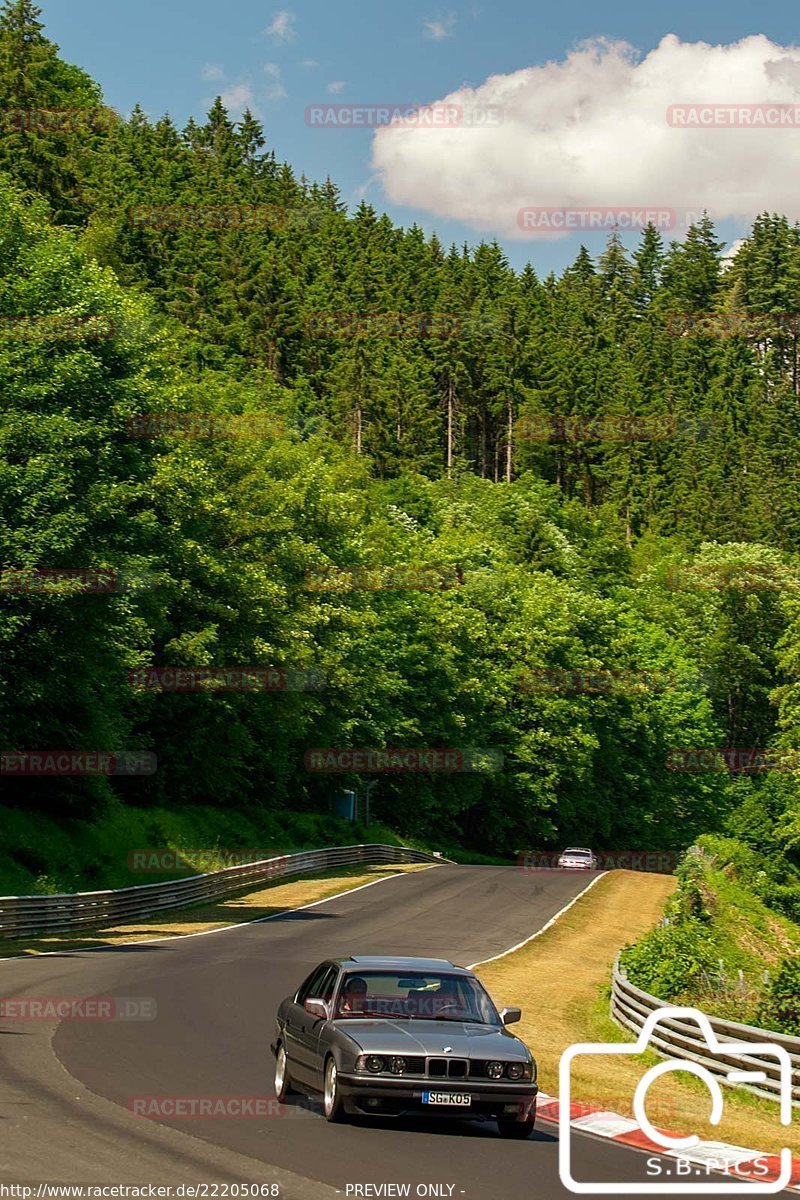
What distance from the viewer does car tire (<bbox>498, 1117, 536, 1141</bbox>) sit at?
41.8ft

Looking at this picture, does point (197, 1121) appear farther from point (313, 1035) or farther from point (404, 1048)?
point (404, 1048)

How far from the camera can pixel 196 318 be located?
122375 mm

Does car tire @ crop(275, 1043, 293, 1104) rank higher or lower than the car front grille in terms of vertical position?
lower

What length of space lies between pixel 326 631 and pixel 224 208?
105287 mm

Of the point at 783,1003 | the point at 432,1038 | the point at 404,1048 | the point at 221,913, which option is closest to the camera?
the point at 404,1048

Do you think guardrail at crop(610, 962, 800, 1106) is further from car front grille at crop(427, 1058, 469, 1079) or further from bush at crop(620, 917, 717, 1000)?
Result: car front grille at crop(427, 1058, 469, 1079)

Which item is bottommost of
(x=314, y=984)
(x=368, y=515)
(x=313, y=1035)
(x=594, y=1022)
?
(x=594, y=1022)

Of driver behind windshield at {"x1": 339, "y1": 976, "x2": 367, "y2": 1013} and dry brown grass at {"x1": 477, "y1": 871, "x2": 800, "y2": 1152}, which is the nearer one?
driver behind windshield at {"x1": 339, "y1": 976, "x2": 367, "y2": 1013}

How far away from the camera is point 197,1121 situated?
12516 mm

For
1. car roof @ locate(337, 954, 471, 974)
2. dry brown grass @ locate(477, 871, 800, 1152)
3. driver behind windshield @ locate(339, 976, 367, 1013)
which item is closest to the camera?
driver behind windshield @ locate(339, 976, 367, 1013)

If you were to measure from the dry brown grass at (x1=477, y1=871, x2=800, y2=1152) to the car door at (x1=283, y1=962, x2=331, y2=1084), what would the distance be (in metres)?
3.52

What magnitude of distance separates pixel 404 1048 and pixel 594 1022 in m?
13.4

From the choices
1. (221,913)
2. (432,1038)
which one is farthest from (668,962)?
(221,913)

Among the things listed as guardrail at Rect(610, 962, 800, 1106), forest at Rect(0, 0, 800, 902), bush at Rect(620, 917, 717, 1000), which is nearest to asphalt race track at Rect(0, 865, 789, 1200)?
bush at Rect(620, 917, 717, 1000)
